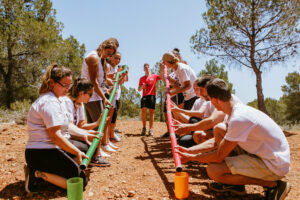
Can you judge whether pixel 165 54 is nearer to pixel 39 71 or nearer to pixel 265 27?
pixel 265 27

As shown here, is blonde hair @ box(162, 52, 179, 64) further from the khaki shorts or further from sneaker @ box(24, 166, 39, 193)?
sneaker @ box(24, 166, 39, 193)

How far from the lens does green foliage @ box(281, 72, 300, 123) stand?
18797mm

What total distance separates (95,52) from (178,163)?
79.4 inches

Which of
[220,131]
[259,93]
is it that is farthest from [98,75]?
[259,93]

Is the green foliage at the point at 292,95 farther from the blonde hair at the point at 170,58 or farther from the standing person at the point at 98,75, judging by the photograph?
the standing person at the point at 98,75

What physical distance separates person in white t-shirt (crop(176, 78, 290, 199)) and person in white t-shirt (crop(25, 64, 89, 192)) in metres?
1.39

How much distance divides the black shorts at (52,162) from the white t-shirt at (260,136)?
157 centimetres

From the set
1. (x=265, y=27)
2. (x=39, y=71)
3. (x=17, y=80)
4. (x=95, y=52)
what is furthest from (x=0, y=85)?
(x=265, y=27)

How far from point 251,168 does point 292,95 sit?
20707mm

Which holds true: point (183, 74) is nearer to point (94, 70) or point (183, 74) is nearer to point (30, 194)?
point (94, 70)

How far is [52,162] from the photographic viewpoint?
227 centimetres

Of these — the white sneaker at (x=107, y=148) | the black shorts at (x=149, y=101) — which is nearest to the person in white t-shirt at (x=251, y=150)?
the white sneaker at (x=107, y=148)

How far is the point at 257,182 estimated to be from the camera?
2076 mm

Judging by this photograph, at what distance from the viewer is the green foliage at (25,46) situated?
11789 millimetres
